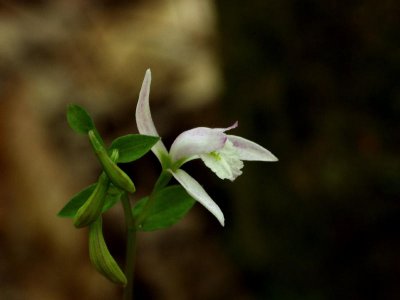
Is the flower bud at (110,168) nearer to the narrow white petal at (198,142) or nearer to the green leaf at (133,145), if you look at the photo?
the green leaf at (133,145)

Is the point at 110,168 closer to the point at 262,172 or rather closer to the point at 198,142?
the point at 198,142

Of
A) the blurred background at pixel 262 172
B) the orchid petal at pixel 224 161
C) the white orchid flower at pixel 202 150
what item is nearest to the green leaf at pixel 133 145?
the white orchid flower at pixel 202 150

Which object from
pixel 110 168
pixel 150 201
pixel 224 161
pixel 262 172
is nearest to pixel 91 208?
pixel 110 168

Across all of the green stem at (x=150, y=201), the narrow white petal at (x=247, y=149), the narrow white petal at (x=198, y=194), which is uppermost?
the narrow white petal at (x=247, y=149)

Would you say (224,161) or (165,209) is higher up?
(224,161)

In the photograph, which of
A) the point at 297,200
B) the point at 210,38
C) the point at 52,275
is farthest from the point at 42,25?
the point at 297,200

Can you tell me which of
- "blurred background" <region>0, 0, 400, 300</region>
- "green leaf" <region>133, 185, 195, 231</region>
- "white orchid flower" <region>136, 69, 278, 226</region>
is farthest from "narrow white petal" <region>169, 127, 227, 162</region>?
"blurred background" <region>0, 0, 400, 300</region>

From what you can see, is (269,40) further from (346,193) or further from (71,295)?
(71,295)
